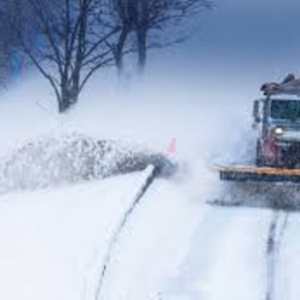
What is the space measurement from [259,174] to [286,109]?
7.72 ft

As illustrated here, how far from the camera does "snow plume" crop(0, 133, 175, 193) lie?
20.9m

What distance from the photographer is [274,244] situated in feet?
56.0

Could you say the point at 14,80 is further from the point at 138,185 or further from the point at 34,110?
the point at 138,185

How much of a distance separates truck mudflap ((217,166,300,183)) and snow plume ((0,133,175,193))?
54.1 inches

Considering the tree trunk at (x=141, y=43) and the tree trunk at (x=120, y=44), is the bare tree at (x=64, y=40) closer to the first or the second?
the tree trunk at (x=120, y=44)

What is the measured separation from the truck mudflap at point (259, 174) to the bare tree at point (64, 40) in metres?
7.63

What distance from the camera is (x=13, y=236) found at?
1698cm

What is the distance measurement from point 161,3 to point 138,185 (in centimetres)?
1552

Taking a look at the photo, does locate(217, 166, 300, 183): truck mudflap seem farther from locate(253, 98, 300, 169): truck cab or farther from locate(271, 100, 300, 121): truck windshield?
locate(271, 100, 300, 121): truck windshield

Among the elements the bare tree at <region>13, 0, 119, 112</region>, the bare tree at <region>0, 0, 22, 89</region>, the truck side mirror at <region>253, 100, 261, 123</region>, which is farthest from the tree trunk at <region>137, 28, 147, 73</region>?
the truck side mirror at <region>253, 100, 261, 123</region>

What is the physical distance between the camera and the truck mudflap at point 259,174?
70.5 feet

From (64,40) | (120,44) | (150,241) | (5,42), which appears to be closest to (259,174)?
(150,241)

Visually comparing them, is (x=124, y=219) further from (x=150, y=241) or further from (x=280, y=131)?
(x=280, y=131)

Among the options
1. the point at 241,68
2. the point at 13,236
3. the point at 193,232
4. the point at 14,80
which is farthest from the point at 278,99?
the point at 241,68
